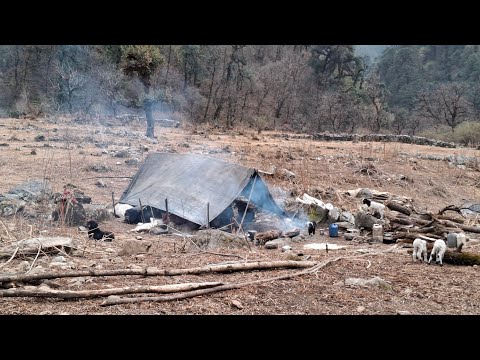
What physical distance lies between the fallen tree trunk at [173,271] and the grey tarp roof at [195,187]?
261 cm

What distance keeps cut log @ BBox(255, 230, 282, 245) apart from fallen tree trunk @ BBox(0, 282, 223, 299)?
2.81m

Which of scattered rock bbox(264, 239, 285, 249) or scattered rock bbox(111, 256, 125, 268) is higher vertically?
scattered rock bbox(111, 256, 125, 268)

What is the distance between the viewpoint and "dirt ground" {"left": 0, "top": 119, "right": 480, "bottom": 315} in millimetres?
3506

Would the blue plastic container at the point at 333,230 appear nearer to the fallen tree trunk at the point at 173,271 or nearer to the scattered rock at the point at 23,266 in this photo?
the fallen tree trunk at the point at 173,271

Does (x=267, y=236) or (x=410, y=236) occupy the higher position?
(x=410, y=236)

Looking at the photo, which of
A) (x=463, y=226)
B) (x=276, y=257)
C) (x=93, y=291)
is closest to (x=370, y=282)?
(x=276, y=257)

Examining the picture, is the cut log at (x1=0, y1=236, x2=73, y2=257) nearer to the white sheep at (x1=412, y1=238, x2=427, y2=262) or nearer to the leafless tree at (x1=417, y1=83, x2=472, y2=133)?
the white sheep at (x1=412, y1=238, x2=427, y2=262)

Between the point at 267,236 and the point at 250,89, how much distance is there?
24.4 metres

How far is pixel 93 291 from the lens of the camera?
11.4 feet

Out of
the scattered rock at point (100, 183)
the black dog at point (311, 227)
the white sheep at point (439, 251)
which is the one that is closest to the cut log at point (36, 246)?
the black dog at point (311, 227)

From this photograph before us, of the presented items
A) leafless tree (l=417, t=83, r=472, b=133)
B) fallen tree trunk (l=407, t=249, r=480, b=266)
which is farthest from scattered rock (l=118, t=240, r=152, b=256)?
leafless tree (l=417, t=83, r=472, b=133)

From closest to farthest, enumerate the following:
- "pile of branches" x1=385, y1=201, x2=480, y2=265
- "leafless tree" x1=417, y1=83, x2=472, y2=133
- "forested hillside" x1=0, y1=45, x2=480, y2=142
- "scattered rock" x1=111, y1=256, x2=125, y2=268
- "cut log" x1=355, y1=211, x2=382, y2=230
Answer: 1. "scattered rock" x1=111, y1=256, x2=125, y2=268
2. "pile of branches" x1=385, y1=201, x2=480, y2=265
3. "cut log" x1=355, y1=211, x2=382, y2=230
4. "forested hillside" x1=0, y1=45, x2=480, y2=142
5. "leafless tree" x1=417, y1=83, x2=472, y2=133

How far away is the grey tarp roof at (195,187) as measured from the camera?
7.27 meters

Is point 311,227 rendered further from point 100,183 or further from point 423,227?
point 100,183
